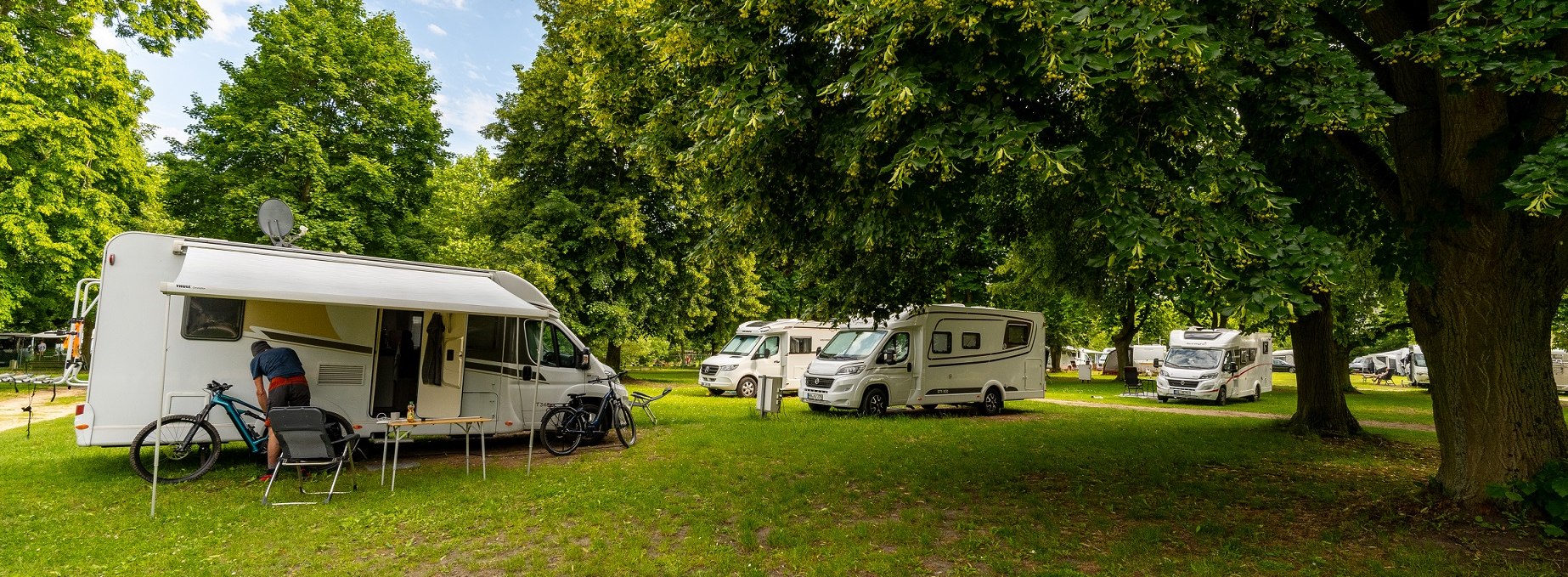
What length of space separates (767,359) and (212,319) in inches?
532

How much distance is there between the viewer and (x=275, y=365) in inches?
293

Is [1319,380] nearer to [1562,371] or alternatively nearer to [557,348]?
[557,348]

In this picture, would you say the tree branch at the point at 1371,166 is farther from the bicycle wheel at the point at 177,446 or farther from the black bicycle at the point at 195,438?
the bicycle wheel at the point at 177,446

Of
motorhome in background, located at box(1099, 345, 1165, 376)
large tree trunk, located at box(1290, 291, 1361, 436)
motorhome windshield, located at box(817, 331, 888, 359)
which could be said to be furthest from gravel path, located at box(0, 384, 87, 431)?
motorhome in background, located at box(1099, 345, 1165, 376)

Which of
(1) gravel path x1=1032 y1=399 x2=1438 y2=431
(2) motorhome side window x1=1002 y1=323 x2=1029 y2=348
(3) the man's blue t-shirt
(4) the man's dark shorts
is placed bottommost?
(1) gravel path x1=1032 y1=399 x2=1438 y2=431

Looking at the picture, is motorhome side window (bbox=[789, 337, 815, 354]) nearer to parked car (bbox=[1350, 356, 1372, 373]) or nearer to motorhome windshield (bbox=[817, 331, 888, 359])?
motorhome windshield (bbox=[817, 331, 888, 359])

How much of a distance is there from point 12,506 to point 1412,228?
38.4 feet

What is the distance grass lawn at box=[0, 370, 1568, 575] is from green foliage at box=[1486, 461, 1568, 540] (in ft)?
0.74

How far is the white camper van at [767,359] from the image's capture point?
1989 centimetres

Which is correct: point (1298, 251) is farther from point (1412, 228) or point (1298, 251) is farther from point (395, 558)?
point (395, 558)

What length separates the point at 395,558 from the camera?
16.8 ft

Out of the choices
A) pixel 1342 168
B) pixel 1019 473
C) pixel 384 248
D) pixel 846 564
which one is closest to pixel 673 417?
pixel 1019 473

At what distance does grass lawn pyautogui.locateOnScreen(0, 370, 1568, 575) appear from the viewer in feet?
16.5

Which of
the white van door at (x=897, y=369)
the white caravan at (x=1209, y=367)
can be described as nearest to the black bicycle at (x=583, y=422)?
the white van door at (x=897, y=369)
